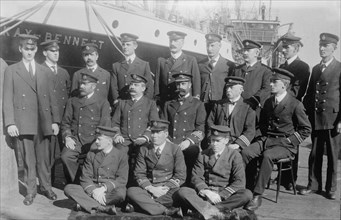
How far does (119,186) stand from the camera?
467 cm

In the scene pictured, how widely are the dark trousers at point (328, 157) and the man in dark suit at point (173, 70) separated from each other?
6.02 feet

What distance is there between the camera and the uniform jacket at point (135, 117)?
5410mm

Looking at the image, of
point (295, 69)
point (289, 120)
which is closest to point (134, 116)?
point (289, 120)

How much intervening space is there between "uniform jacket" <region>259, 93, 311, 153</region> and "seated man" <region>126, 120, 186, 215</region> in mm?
1413

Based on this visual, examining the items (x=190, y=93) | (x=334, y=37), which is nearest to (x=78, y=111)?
(x=190, y=93)

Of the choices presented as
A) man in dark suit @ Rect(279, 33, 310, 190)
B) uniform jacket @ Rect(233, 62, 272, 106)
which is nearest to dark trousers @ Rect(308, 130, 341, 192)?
man in dark suit @ Rect(279, 33, 310, 190)

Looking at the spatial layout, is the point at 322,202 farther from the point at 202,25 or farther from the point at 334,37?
the point at 202,25

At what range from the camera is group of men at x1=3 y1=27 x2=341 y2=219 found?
15.0 ft

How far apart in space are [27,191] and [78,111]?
1.24m

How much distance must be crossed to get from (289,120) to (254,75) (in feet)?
2.91

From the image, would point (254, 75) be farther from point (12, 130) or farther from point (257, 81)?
point (12, 130)

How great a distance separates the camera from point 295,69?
5.73 metres

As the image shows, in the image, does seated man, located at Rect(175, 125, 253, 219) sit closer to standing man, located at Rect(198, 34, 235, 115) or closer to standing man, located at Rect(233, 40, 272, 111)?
standing man, located at Rect(233, 40, 272, 111)

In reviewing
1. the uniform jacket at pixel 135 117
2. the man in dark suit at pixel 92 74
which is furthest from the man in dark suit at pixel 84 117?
the man in dark suit at pixel 92 74
